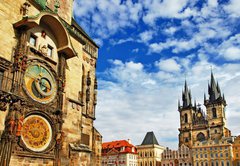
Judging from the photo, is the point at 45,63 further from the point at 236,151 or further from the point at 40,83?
the point at 236,151

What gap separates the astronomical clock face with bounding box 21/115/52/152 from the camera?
12.6 metres

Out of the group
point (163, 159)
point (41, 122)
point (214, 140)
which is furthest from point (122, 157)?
point (41, 122)

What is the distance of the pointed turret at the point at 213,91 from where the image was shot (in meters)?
89.1

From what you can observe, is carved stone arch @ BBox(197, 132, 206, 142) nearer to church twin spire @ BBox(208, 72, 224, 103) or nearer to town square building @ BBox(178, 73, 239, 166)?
town square building @ BBox(178, 73, 239, 166)

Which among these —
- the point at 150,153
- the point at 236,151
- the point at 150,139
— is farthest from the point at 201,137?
the point at 150,153

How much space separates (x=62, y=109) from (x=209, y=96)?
8437cm

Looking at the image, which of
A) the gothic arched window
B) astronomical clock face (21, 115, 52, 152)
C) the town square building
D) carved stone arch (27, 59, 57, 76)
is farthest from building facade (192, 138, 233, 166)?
astronomical clock face (21, 115, 52, 152)

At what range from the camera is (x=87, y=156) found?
1661 cm

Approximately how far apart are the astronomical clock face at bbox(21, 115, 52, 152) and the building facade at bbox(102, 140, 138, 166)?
67.4 meters

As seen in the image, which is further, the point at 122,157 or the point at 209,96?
the point at 209,96

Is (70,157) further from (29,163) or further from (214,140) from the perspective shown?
(214,140)

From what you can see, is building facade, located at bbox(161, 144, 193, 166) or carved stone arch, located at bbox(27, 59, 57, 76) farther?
building facade, located at bbox(161, 144, 193, 166)

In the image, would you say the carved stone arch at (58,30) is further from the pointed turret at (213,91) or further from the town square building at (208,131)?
the pointed turret at (213,91)

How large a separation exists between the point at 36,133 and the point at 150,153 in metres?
77.7
